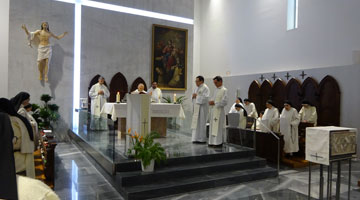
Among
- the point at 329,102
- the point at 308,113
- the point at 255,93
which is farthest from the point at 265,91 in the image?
the point at 329,102

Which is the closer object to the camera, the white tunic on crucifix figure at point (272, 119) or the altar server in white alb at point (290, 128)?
the altar server in white alb at point (290, 128)

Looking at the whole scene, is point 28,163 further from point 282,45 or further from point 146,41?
point 282,45

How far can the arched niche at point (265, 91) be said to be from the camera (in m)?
11.4

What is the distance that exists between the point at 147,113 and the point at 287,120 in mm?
4440

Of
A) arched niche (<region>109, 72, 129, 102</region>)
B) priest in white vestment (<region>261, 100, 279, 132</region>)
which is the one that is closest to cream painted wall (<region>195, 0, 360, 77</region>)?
priest in white vestment (<region>261, 100, 279, 132</region>)

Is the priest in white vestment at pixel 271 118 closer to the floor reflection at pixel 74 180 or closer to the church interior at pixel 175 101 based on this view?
the church interior at pixel 175 101

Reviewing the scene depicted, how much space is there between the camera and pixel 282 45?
37.2ft

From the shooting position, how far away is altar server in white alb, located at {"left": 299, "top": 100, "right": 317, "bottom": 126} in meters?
8.86

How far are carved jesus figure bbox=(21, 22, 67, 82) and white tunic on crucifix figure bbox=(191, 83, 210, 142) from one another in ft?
17.4

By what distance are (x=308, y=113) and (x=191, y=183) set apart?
18.6ft

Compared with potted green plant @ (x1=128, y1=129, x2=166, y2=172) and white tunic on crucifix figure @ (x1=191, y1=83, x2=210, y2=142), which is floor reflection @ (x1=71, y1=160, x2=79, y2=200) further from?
white tunic on crucifix figure @ (x1=191, y1=83, x2=210, y2=142)

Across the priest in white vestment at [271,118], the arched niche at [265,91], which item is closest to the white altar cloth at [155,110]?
the priest in white vestment at [271,118]

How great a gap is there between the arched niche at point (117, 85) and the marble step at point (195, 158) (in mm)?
5646

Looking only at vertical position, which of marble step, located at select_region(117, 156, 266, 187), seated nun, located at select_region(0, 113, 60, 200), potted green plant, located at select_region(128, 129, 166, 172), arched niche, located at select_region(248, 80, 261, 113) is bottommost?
marble step, located at select_region(117, 156, 266, 187)
